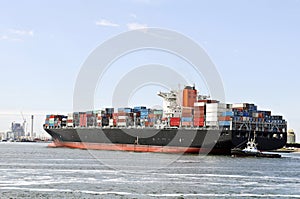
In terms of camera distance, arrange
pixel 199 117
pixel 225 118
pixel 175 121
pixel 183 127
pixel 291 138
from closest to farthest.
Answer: pixel 225 118 → pixel 199 117 → pixel 183 127 → pixel 175 121 → pixel 291 138

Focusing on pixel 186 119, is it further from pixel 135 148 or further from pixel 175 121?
pixel 135 148

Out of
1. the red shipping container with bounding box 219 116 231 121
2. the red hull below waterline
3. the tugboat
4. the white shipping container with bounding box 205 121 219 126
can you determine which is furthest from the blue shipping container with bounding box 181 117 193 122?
the tugboat

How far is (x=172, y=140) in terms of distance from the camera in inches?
3300

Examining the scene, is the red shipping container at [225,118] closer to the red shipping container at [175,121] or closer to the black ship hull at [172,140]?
the black ship hull at [172,140]

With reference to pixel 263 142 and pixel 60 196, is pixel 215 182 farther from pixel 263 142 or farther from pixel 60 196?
pixel 263 142

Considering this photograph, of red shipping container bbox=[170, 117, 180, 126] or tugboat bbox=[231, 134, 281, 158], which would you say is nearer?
tugboat bbox=[231, 134, 281, 158]

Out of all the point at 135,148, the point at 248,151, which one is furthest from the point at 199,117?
the point at 135,148

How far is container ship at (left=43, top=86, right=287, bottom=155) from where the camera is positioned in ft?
255

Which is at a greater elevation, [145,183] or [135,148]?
[135,148]

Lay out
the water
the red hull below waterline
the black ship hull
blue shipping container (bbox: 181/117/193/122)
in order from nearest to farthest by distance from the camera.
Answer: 1. the water
2. the black ship hull
3. the red hull below waterline
4. blue shipping container (bbox: 181/117/193/122)

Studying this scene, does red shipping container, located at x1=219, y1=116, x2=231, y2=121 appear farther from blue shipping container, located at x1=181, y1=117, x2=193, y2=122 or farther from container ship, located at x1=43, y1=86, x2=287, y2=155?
blue shipping container, located at x1=181, y1=117, x2=193, y2=122

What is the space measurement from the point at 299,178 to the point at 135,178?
15633 millimetres

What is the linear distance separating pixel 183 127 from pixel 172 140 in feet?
9.65

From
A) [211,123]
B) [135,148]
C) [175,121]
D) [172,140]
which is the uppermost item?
[175,121]
